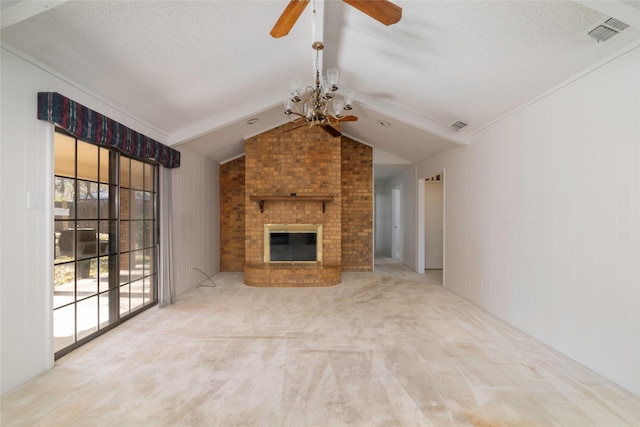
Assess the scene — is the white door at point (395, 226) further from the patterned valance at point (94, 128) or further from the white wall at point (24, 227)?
the white wall at point (24, 227)

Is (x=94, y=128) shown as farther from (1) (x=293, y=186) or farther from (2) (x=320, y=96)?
(1) (x=293, y=186)

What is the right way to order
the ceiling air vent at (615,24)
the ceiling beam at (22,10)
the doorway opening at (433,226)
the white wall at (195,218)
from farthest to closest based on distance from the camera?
the doorway opening at (433,226) < the white wall at (195,218) < the ceiling air vent at (615,24) < the ceiling beam at (22,10)

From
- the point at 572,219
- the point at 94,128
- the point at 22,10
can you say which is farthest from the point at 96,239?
the point at 572,219

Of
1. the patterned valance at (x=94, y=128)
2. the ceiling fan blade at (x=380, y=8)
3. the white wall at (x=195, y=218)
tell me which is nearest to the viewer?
the ceiling fan blade at (x=380, y=8)

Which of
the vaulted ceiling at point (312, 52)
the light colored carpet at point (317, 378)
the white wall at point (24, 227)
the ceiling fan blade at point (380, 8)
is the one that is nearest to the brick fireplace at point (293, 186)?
the vaulted ceiling at point (312, 52)

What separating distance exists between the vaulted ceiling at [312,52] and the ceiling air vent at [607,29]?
44 millimetres

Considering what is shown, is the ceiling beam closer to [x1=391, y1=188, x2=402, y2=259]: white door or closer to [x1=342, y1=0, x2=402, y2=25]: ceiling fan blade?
[x1=342, y1=0, x2=402, y2=25]: ceiling fan blade

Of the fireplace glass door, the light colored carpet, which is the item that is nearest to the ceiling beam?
the light colored carpet

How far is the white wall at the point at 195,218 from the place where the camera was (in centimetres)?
490

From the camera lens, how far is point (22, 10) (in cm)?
190

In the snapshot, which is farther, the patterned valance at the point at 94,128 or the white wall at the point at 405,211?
the white wall at the point at 405,211

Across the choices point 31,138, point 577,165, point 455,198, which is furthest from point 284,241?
point 577,165

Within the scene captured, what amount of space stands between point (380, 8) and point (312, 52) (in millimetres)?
1947

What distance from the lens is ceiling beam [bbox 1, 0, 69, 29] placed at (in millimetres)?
1890
